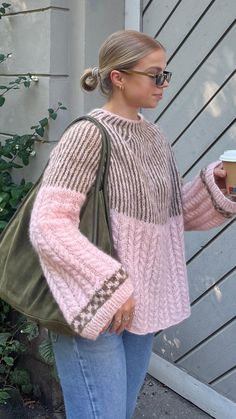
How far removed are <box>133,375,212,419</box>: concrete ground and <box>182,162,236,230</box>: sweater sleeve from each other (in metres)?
1.51

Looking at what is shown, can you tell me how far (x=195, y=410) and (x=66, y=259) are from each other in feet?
6.76

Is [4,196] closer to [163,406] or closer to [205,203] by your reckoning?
[163,406]

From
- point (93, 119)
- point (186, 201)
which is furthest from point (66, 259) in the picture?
point (186, 201)

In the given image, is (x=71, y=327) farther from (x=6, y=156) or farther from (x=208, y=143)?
(x=6, y=156)

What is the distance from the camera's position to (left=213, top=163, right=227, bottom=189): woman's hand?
218 centimetres

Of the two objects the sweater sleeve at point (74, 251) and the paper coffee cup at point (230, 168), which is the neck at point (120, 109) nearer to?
the sweater sleeve at point (74, 251)

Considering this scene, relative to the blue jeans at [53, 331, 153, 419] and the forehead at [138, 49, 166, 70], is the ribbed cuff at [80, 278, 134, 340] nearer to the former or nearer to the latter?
the blue jeans at [53, 331, 153, 419]

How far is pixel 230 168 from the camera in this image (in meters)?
2.03

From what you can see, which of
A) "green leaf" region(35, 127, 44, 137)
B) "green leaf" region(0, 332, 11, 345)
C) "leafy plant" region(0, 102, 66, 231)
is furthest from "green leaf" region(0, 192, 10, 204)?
"green leaf" region(0, 332, 11, 345)

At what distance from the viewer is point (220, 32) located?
3.06 metres

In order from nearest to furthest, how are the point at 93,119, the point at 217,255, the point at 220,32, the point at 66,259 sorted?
the point at 66,259 → the point at 93,119 → the point at 220,32 → the point at 217,255

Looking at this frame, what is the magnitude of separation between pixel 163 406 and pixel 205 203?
171cm

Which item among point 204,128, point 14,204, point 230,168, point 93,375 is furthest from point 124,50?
point 14,204

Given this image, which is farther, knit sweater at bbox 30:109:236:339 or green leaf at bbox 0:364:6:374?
green leaf at bbox 0:364:6:374
